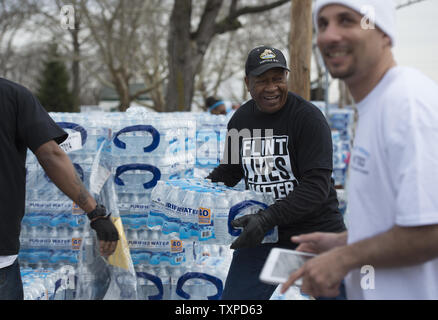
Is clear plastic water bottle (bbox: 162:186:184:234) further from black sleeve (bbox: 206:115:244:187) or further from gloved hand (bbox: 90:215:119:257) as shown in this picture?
gloved hand (bbox: 90:215:119:257)

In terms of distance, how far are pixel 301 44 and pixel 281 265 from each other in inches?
208

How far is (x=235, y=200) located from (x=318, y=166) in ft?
2.18

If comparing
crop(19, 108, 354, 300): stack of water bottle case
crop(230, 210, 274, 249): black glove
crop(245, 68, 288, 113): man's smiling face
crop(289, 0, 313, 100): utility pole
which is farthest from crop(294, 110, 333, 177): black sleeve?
crop(289, 0, 313, 100): utility pole

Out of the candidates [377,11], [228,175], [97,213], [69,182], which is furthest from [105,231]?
[377,11]

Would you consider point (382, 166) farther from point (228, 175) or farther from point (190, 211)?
point (228, 175)

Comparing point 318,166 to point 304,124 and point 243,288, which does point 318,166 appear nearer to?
point 304,124

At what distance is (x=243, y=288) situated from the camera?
125 inches

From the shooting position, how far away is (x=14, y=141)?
2.70m

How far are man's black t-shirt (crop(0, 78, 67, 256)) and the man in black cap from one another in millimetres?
1234

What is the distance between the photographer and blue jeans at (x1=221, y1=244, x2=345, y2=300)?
317cm

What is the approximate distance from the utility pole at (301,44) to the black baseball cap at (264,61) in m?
3.46

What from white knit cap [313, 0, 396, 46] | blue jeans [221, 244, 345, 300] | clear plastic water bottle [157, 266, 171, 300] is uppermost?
white knit cap [313, 0, 396, 46]
